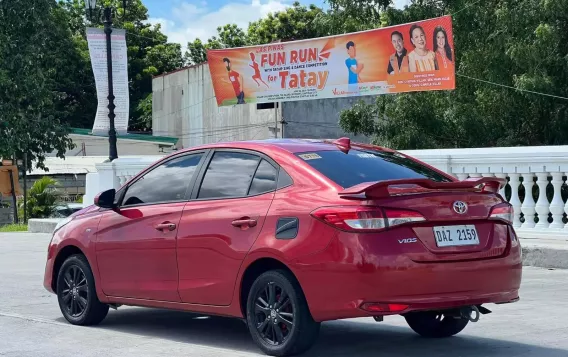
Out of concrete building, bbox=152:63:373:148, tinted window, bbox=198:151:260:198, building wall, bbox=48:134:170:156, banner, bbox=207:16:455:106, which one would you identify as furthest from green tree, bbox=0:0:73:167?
tinted window, bbox=198:151:260:198

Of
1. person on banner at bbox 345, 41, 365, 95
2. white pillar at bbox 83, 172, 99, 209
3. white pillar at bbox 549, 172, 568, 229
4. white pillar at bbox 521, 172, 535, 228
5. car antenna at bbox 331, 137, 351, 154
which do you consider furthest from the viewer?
person on banner at bbox 345, 41, 365, 95

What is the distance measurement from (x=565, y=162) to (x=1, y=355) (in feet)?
25.5

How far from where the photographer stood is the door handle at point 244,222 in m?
7.01

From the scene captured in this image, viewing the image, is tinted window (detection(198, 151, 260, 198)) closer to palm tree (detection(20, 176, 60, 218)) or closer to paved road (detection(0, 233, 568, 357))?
paved road (detection(0, 233, 568, 357))

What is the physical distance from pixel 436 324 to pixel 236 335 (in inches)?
62.6

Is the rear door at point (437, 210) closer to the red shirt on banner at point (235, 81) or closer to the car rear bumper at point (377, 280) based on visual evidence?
the car rear bumper at point (377, 280)

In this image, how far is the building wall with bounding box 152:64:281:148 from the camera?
4897 centimetres

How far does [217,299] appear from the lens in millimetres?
7270

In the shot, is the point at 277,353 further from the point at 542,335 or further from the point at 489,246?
the point at 542,335

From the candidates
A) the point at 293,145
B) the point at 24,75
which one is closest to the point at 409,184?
the point at 293,145

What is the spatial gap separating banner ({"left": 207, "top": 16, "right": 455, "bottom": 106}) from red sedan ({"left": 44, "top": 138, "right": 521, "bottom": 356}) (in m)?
17.6

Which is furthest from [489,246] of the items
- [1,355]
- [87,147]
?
[87,147]

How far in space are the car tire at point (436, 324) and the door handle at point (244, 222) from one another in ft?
4.89

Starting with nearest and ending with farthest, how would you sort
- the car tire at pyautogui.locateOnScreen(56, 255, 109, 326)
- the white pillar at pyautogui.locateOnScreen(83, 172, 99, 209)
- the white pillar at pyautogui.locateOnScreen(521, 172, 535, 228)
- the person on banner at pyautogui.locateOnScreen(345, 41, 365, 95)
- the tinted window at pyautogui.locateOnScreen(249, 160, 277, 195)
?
the tinted window at pyautogui.locateOnScreen(249, 160, 277, 195) < the car tire at pyautogui.locateOnScreen(56, 255, 109, 326) < the white pillar at pyautogui.locateOnScreen(521, 172, 535, 228) < the white pillar at pyautogui.locateOnScreen(83, 172, 99, 209) < the person on banner at pyautogui.locateOnScreen(345, 41, 365, 95)
